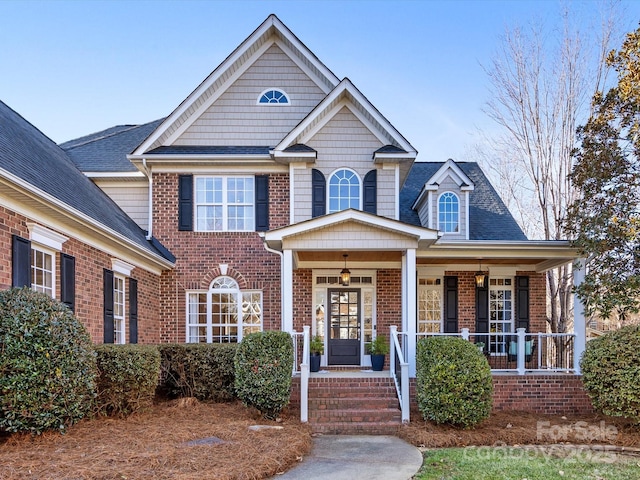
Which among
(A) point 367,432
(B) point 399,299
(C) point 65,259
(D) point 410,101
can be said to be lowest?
(A) point 367,432

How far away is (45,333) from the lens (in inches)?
237

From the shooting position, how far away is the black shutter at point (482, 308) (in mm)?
13352

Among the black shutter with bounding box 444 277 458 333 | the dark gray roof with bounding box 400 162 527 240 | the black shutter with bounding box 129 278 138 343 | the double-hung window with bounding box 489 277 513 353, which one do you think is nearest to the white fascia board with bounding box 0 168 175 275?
the black shutter with bounding box 129 278 138 343

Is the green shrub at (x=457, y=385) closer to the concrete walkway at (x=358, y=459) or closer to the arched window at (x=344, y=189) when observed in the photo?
the concrete walkway at (x=358, y=459)

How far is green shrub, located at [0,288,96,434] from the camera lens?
578 cm

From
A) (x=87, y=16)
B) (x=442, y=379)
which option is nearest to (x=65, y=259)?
(x=442, y=379)

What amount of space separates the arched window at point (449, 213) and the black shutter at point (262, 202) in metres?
4.35

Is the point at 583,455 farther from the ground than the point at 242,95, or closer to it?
closer to it

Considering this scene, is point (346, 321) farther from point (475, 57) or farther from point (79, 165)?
point (475, 57)

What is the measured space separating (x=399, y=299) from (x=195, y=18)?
889 cm

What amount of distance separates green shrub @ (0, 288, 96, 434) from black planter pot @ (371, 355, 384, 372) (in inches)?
257

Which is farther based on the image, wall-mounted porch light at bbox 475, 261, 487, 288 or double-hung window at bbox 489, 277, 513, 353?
double-hung window at bbox 489, 277, 513, 353

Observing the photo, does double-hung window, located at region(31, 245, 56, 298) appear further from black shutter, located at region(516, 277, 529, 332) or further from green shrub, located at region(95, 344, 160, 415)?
black shutter, located at region(516, 277, 529, 332)

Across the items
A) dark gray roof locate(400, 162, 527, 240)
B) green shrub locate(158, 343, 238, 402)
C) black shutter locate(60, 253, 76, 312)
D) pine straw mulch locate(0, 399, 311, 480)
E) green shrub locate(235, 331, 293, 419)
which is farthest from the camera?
dark gray roof locate(400, 162, 527, 240)
